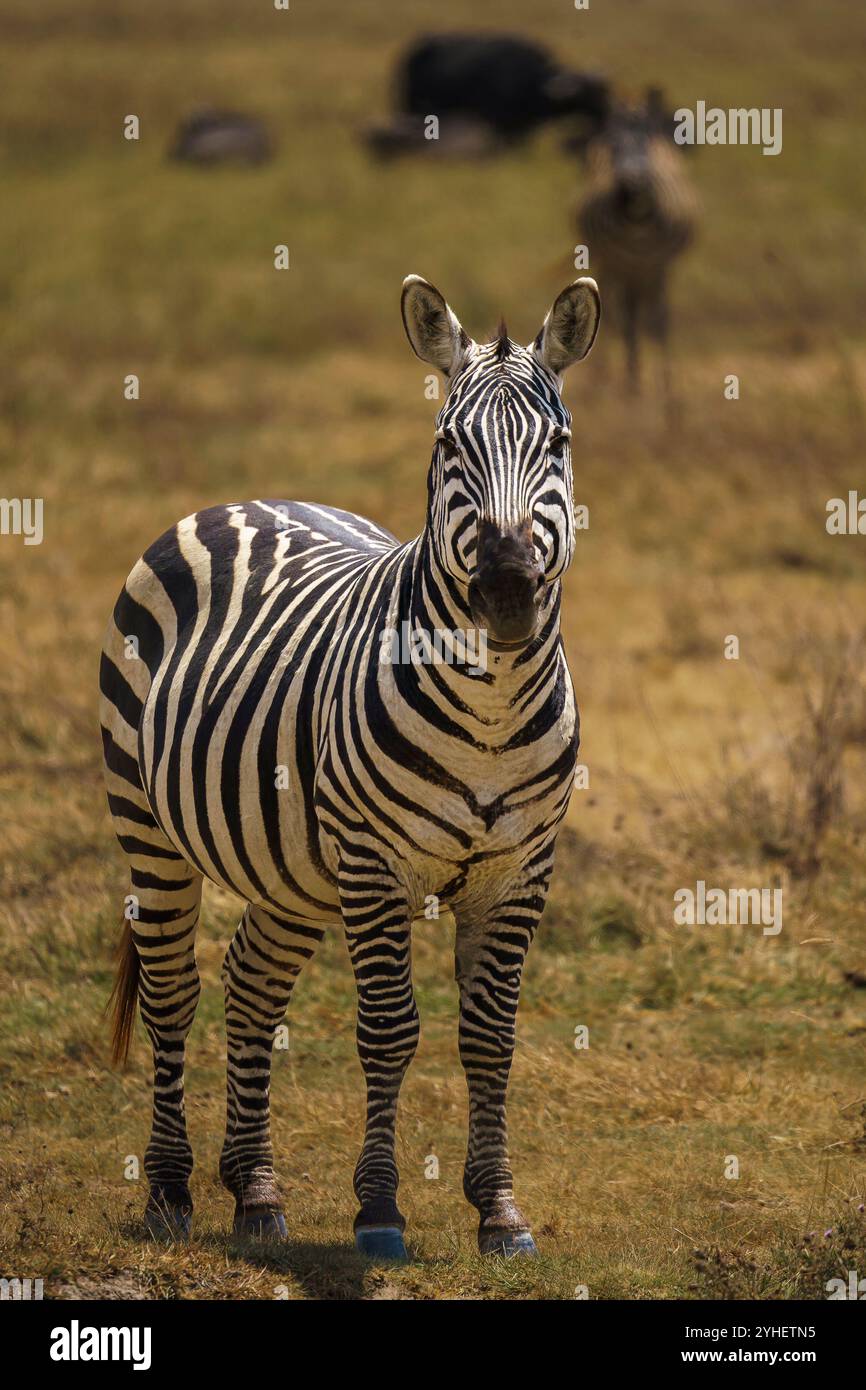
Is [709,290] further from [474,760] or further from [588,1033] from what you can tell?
[474,760]

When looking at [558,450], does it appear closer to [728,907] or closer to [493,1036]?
[493,1036]

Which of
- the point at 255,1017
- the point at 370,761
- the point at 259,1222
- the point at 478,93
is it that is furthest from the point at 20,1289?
the point at 478,93

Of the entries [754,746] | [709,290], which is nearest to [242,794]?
[754,746]

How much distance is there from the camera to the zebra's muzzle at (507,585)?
156 inches

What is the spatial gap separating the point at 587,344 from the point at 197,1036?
3.23 m

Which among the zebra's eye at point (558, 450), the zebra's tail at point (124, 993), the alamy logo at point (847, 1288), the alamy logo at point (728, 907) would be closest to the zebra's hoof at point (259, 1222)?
the zebra's tail at point (124, 993)

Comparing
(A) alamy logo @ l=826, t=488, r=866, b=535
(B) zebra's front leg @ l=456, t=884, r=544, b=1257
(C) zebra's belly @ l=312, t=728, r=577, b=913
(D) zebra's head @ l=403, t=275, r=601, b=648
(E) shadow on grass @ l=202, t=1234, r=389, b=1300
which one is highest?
(A) alamy logo @ l=826, t=488, r=866, b=535

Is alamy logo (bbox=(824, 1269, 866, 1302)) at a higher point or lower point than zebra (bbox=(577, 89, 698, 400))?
lower

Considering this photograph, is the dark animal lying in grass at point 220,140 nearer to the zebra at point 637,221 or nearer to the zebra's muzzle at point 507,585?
the zebra at point 637,221

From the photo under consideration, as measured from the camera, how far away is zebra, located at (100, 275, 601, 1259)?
4297 millimetres

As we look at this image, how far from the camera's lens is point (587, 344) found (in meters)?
4.54

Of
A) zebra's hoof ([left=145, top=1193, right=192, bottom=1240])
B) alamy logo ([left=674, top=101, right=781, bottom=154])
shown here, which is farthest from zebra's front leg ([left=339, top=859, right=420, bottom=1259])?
alamy logo ([left=674, top=101, right=781, bottom=154])
